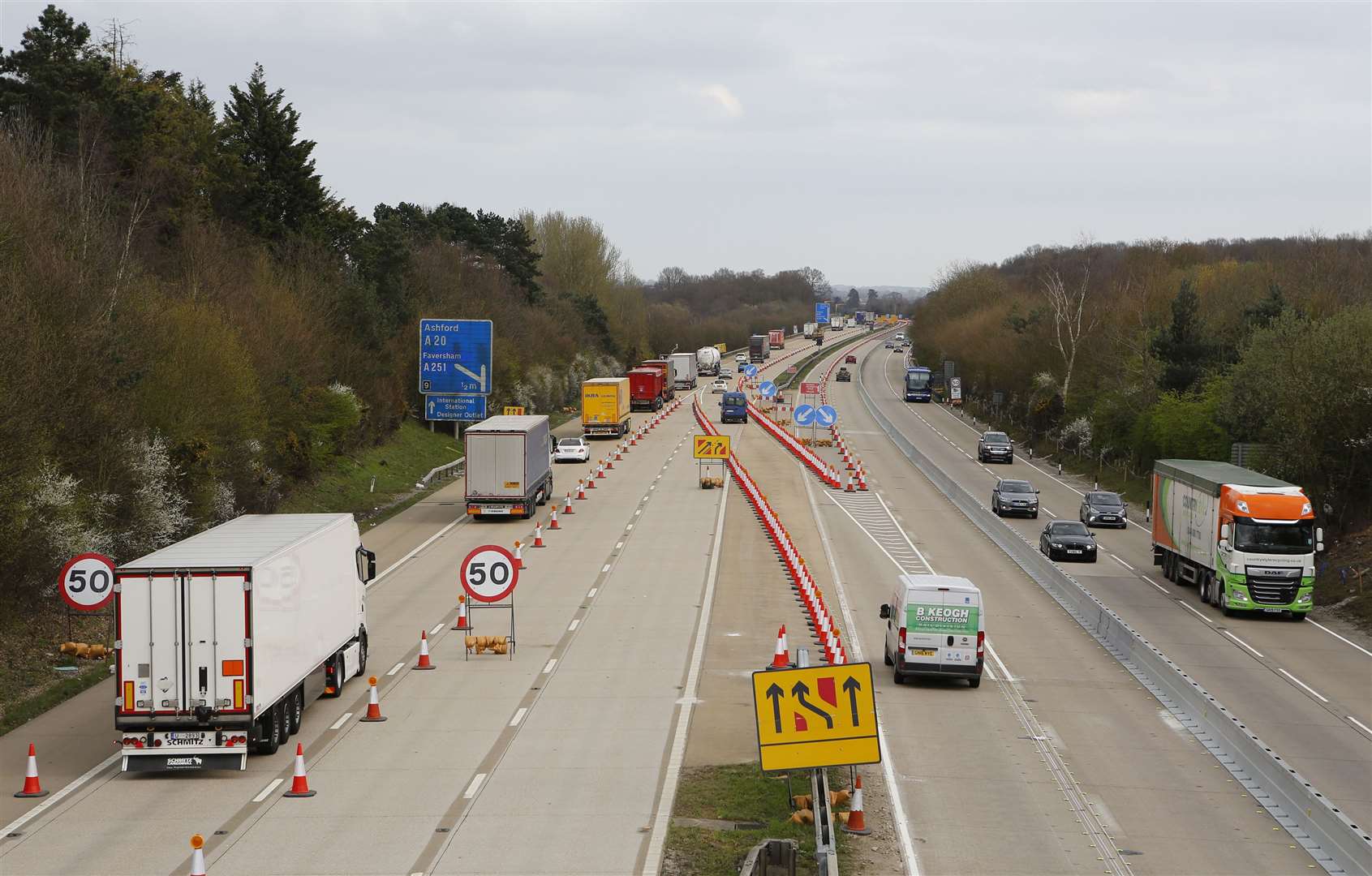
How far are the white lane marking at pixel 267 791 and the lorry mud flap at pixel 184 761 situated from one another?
0.49 meters

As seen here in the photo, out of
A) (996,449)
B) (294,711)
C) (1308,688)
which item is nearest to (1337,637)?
(1308,688)

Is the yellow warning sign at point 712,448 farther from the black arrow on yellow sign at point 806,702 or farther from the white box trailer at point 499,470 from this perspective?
the black arrow on yellow sign at point 806,702

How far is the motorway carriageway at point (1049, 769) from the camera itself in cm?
1571

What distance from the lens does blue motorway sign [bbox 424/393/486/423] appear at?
54906 mm

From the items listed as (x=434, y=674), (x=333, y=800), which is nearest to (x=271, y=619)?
(x=333, y=800)

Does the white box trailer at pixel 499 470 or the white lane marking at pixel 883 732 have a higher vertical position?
the white box trailer at pixel 499 470

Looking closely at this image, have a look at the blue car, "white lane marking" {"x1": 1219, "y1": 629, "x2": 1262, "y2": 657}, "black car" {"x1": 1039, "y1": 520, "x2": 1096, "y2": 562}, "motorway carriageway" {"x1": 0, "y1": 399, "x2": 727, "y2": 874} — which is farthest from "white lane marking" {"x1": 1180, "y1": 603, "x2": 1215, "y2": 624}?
the blue car

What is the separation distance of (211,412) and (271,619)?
72.5 feet

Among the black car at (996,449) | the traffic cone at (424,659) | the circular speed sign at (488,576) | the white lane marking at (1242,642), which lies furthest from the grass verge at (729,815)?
the black car at (996,449)

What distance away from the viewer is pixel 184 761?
58.7 ft

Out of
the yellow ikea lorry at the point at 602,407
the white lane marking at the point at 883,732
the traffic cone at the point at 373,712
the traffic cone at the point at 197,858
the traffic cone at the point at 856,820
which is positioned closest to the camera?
the traffic cone at the point at 197,858

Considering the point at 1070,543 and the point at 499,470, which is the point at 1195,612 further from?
the point at 499,470

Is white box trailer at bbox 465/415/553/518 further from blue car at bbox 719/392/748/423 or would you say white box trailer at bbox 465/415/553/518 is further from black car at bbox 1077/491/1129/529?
blue car at bbox 719/392/748/423

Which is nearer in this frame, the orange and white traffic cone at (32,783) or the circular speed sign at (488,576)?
the orange and white traffic cone at (32,783)
